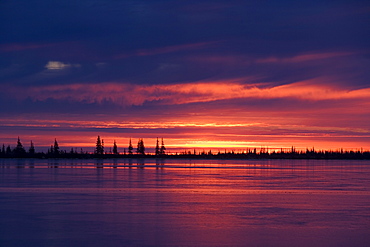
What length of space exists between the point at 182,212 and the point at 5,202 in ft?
29.4

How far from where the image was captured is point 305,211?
21156 mm

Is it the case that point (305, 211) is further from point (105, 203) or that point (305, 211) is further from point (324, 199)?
point (105, 203)

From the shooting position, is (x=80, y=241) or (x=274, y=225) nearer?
(x=80, y=241)

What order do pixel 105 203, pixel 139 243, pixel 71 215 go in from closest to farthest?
pixel 139 243 < pixel 71 215 < pixel 105 203

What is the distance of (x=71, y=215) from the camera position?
19.4 metres

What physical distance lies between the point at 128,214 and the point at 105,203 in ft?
13.2

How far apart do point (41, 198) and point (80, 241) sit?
38.9 feet

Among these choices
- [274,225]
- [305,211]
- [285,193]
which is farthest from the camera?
[285,193]

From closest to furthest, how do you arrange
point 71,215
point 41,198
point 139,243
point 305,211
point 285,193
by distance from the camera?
point 139,243, point 71,215, point 305,211, point 41,198, point 285,193

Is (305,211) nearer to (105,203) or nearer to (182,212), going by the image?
(182,212)

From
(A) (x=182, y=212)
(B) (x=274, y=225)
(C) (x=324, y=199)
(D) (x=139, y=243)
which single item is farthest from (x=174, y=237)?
(C) (x=324, y=199)

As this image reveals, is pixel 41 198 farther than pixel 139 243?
Yes

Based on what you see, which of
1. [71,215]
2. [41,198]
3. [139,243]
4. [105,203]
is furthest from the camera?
[41,198]

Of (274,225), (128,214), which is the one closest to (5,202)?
(128,214)
